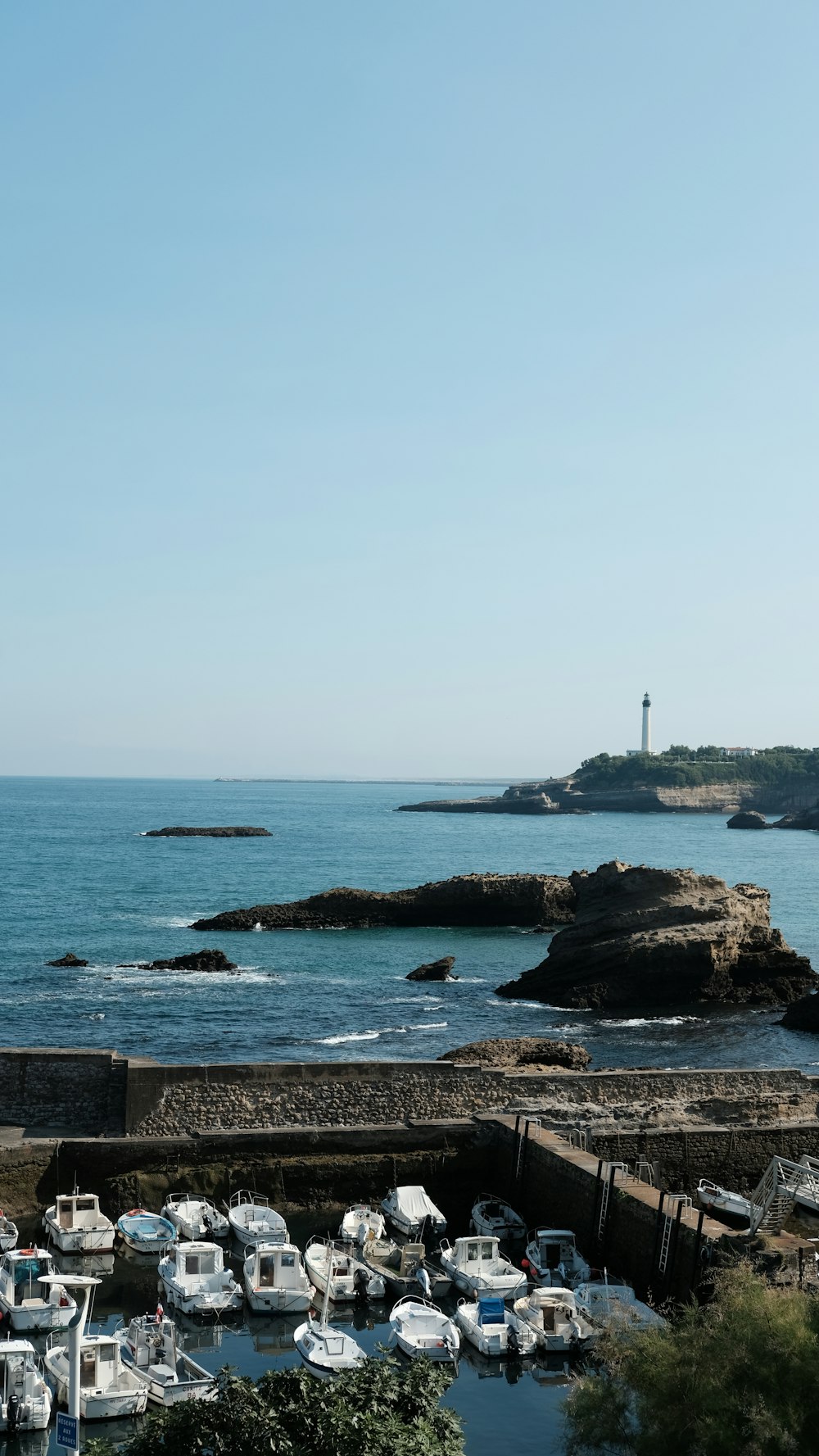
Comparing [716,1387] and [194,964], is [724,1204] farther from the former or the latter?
[194,964]

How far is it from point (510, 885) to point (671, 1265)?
53352 millimetres

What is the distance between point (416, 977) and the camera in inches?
2106

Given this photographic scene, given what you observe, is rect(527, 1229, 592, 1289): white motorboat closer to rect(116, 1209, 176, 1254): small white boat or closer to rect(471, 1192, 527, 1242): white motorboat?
rect(471, 1192, 527, 1242): white motorboat

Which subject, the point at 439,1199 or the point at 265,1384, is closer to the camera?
the point at 265,1384

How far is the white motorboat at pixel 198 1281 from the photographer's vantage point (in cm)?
2133

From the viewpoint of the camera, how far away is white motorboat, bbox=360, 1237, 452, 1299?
22172mm

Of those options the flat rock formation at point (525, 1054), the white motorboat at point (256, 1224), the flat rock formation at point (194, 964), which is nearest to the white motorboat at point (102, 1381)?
the white motorboat at point (256, 1224)

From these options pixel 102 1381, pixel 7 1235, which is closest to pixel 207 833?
pixel 7 1235

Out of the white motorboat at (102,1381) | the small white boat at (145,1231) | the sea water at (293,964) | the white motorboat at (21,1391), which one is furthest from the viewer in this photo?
the sea water at (293,964)

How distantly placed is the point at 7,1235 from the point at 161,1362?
16.4ft

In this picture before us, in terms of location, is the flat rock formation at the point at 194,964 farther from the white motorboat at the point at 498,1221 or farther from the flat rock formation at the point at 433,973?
the white motorboat at the point at 498,1221

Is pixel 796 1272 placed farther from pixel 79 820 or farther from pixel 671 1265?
pixel 79 820

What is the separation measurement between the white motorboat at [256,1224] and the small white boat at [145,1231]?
3.75 ft

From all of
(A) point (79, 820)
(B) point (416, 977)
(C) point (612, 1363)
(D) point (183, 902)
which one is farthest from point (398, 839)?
(C) point (612, 1363)
